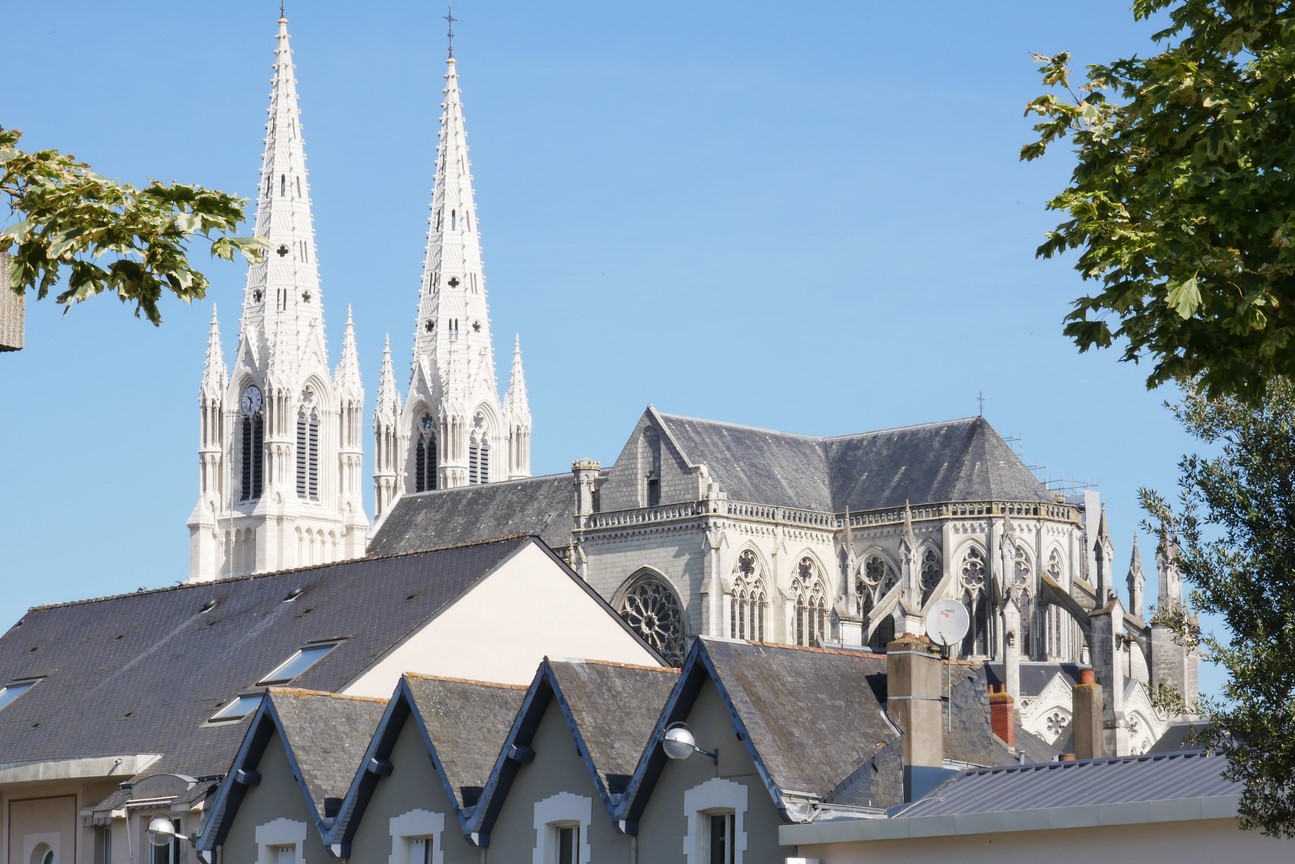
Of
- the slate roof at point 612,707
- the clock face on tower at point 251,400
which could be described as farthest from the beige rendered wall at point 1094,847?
the clock face on tower at point 251,400

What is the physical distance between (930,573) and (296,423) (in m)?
47.5

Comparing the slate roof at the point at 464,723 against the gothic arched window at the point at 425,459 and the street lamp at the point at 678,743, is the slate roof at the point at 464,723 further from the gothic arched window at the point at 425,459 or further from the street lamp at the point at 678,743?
the gothic arched window at the point at 425,459

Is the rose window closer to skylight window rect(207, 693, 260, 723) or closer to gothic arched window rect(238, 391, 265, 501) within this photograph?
gothic arched window rect(238, 391, 265, 501)

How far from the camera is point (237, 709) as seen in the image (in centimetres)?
2933

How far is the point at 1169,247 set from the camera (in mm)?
10531

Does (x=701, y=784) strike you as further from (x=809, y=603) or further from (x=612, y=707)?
(x=809, y=603)

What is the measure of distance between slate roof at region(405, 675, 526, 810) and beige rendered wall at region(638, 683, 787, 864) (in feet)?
8.40

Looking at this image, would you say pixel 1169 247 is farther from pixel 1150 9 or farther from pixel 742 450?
pixel 742 450

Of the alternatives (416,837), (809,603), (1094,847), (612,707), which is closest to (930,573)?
(809,603)

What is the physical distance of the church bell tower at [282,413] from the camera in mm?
113625

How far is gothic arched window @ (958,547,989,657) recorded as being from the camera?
241ft

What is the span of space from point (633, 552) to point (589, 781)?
2114 inches

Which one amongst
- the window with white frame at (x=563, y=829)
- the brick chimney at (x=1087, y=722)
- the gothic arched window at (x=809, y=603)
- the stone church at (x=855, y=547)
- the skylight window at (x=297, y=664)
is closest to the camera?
the window with white frame at (x=563, y=829)

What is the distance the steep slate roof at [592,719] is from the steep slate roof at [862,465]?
170ft
